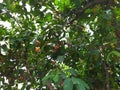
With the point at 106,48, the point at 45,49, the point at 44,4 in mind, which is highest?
the point at 44,4

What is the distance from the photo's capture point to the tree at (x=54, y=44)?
2.52 meters

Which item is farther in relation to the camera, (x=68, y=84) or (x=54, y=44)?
(x=54, y=44)

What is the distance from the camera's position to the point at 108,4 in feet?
8.76

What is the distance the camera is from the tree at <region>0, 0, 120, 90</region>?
252 centimetres

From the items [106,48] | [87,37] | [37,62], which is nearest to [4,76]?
[37,62]

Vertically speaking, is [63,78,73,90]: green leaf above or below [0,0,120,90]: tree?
below

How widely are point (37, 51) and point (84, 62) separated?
0.45m

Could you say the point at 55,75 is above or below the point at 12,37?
below

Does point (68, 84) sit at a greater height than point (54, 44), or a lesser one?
lesser

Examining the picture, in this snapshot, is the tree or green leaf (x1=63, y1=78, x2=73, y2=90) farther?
the tree

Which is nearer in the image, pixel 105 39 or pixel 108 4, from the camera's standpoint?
pixel 105 39

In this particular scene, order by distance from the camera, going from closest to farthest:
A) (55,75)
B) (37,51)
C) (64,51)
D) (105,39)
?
(55,75) < (105,39) < (64,51) < (37,51)

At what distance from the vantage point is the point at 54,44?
2551 mm

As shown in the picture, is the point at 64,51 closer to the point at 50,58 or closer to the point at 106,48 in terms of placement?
the point at 50,58
